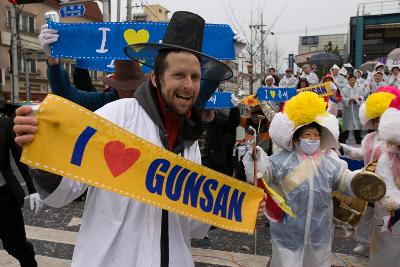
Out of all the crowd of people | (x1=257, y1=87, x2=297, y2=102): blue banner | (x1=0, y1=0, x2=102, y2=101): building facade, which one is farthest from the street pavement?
(x1=0, y1=0, x2=102, y2=101): building facade

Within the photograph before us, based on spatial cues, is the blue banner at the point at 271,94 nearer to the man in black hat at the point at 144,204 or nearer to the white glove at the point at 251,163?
the white glove at the point at 251,163

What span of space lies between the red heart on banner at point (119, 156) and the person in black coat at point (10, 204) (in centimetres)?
217

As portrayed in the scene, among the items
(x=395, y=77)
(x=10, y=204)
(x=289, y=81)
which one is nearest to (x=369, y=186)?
(x=10, y=204)

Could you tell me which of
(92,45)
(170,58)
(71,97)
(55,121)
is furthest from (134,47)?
(92,45)

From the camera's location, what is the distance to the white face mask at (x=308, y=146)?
3172 mm

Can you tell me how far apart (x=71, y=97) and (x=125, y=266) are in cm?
194

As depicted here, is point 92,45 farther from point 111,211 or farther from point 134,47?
point 111,211

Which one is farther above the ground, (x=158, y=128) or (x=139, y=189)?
(x=158, y=128)

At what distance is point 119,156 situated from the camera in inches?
62.2

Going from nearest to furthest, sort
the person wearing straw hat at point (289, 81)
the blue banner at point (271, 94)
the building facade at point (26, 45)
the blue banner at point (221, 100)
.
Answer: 1. the blue banner at point (221, 100)
2. the blue banner at point (271, 94)
3. the person wearing straw hat at point (289, 81)
4. the building facade at point (26, 45)

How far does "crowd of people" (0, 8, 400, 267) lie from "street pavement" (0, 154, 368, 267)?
1.51 ft

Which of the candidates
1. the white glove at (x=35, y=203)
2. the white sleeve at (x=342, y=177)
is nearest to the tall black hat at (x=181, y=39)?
the white sleeve at (x=342, y=177)

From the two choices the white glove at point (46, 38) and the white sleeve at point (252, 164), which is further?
the white glove at point (46, 38)

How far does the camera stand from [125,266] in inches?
61.7
